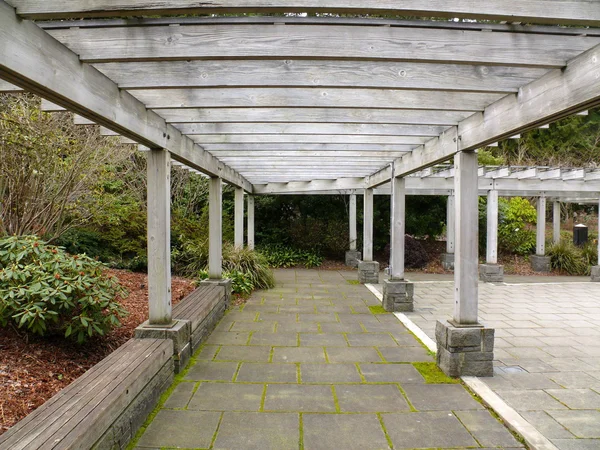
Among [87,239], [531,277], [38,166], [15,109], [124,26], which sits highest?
[15,109]

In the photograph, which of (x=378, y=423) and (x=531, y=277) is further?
(x=531, y=277)

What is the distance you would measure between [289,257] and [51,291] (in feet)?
28.6

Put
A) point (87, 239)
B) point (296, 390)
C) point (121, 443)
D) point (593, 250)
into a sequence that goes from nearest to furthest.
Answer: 1. point (121, 443)
2. point (296, 390)
3. point (87, 239)
4. point (593, 250)

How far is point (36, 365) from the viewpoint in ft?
10.9

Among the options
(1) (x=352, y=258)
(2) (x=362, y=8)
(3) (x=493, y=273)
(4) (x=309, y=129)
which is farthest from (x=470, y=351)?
(1) (x=352, y=258)

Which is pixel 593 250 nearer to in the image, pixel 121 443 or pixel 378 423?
pixel 378 423

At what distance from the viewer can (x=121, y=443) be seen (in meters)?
2.33

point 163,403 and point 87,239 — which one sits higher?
point 87,239

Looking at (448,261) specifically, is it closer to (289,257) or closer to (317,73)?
(289,257)

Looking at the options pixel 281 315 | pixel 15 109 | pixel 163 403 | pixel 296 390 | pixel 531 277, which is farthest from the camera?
pixel 531 277

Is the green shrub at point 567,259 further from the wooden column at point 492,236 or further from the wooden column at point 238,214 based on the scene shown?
the wooden column at point 238,214

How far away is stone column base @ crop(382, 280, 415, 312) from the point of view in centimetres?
592

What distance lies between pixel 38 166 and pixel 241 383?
406cm


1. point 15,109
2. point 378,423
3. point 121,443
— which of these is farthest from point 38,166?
point 378,423
